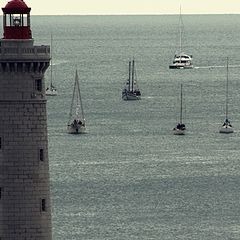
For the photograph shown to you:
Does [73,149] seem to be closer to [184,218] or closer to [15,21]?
[184,218]

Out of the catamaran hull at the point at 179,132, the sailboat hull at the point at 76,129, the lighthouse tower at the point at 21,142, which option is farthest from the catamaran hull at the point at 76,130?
the lighthouse tower at the point at 21,142

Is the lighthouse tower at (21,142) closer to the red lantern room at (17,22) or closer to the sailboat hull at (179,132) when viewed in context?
the red lantern room at (17,22)

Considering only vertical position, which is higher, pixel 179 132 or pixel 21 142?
pixel 21 142

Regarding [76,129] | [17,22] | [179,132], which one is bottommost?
[179,132]

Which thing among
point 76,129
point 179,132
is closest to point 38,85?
point 76,129

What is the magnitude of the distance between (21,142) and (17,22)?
412 centimetres

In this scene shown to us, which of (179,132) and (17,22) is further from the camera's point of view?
(179,132)

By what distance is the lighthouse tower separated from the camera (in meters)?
48.9

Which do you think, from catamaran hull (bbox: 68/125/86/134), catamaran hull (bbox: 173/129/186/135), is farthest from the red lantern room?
catamaran hull (bbox: 173/129/186/135)

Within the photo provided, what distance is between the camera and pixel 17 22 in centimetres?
4881

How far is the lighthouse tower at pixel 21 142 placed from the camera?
161 feet

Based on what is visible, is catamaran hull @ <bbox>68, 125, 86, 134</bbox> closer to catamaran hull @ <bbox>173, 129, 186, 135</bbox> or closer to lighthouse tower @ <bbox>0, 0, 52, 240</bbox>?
catamaran hull @ <bbox>173, 129, 186, 135</bbox>

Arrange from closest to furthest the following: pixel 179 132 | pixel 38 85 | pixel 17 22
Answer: pixel 17 22, pixel 38 85, pixel 179 132

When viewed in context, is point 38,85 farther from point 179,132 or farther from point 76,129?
point 179,132
